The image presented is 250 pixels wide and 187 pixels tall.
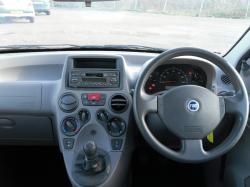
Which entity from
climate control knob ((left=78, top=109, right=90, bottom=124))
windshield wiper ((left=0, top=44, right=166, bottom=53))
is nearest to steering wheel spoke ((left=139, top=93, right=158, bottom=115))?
climate control knob ((left=78, top=109, right=90, bottom=124))

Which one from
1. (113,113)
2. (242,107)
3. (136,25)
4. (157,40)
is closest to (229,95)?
(242,107)

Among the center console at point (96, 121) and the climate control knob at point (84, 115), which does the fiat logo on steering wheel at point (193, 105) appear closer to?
the center console at point (96, 121)

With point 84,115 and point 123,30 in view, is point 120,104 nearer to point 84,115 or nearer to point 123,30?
point 84,115

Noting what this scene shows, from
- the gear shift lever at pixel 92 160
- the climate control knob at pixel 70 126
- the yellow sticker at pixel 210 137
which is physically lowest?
the gear shift lever at pixel 92 160

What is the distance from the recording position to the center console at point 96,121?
8.33 ft

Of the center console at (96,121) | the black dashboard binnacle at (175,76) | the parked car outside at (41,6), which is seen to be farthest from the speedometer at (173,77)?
the parked car outside at (41,6)

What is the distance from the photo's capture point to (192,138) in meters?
2.30

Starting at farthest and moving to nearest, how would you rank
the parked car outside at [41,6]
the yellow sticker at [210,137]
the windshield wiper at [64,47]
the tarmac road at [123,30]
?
the parked car outside at [41,6] < the tarmac road at [123,30] < the windshield wiper at [64,47] < the yellow sticker at [210,137]

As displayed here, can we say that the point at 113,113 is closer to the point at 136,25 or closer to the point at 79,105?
the point at 79,105

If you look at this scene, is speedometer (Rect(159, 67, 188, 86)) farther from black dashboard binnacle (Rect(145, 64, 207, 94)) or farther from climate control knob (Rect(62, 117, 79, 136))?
climate control knob (Rect(62, 117, 79, 136))

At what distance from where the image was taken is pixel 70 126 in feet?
8.49

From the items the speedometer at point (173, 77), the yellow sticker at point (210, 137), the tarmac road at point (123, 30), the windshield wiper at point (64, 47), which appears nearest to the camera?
the yellow sticker at point (210, 137)

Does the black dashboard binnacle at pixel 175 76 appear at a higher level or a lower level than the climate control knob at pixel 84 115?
higher

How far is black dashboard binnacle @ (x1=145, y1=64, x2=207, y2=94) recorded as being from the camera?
2613 millimetres
